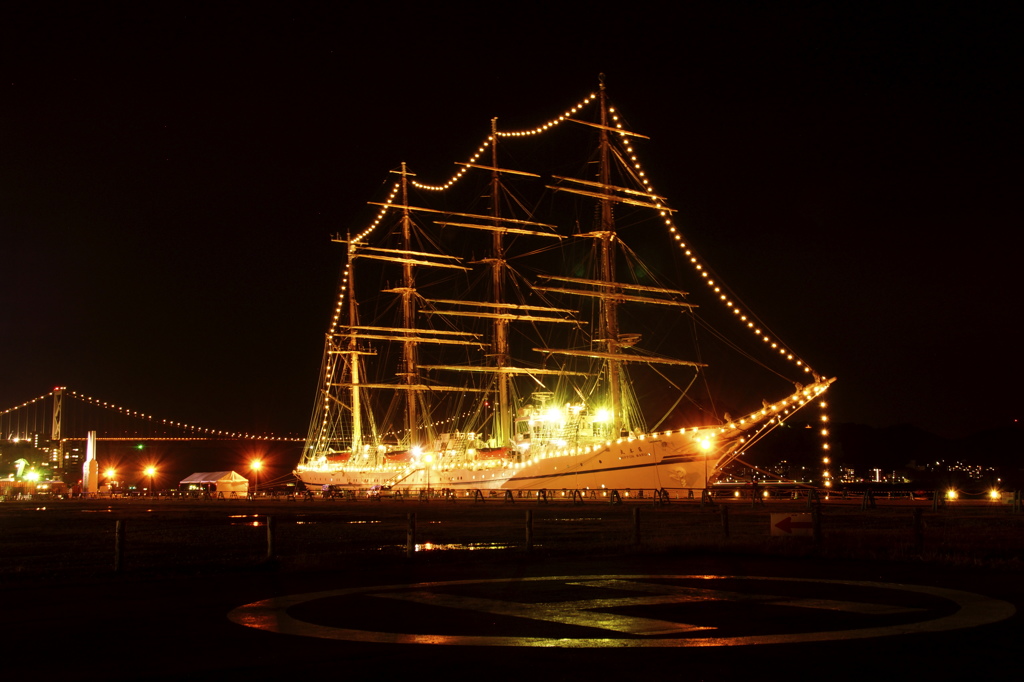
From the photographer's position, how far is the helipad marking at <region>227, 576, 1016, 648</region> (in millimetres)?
8469

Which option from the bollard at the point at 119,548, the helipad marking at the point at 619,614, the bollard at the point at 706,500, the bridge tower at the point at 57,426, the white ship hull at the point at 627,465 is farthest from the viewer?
the bridge tower at the point at 57,426

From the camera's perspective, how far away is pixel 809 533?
57.9ft

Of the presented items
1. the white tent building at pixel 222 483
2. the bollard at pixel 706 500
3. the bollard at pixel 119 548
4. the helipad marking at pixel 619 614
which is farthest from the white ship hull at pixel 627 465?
the helipad marking at pixel 619 614

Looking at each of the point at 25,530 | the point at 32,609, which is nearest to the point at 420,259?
the point at 25,530

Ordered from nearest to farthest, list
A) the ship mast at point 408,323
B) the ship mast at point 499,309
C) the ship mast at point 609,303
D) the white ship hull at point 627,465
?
the white ship hull at point 627,465
the ship mast at point 609,303
the ship mast at point 499,309
the ship mast at point 408,323

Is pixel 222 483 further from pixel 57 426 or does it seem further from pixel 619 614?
pixel 619 614

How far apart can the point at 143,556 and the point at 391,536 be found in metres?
6.89

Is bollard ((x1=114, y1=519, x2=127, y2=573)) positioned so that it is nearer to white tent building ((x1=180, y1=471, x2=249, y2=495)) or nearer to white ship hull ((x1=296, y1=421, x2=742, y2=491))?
white ship hull ((x1=296, y1=421, x2=742, y2=491))

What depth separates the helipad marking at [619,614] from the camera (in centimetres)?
847

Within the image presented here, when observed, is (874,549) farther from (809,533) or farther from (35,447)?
(35,447)

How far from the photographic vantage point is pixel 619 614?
10.1 m

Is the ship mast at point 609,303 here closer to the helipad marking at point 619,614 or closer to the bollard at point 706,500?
the bollard at point 706,500

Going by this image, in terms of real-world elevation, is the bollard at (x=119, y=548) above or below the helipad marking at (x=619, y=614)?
above

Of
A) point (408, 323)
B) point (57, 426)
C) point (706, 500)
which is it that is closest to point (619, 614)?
point (706, 500)
